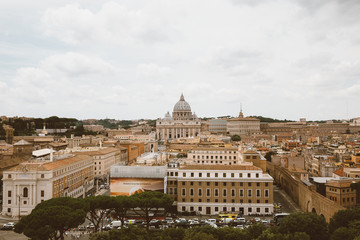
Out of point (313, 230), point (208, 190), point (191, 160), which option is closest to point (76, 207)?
point (208, 190)

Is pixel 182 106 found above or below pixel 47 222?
above

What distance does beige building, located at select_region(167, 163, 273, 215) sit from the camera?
39281 mm

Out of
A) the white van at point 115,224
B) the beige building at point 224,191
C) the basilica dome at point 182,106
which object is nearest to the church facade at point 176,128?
the basilica dome at point 182,106

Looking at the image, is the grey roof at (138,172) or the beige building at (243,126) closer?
the grey roof at (138,172)

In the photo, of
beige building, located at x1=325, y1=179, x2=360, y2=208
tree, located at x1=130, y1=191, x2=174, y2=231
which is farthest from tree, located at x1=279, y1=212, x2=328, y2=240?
tree, located at x1=130, y1=191, x2=174, y2=231

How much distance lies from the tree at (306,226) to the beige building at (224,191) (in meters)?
12.0

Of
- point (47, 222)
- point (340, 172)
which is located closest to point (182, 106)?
point (340, 172)

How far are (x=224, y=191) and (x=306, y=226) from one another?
14108mm

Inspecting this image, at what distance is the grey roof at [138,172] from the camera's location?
40406mm

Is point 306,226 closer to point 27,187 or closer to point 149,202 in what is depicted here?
point 149,202

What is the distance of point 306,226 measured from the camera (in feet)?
86.9

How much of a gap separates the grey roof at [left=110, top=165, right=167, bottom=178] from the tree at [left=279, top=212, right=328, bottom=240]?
16.8 metres

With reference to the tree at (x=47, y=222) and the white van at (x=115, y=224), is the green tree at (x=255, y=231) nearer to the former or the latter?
the tree at (x=47, y=222)

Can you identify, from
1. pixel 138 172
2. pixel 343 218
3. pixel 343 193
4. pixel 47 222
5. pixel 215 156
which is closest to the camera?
pixel 47 222
